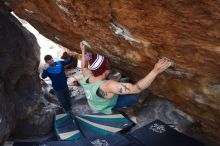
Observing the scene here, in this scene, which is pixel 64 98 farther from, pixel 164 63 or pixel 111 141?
pixel 164 63

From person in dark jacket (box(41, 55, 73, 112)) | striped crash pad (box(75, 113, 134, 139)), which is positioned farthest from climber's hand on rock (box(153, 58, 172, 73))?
person in dark jacket (box(41, 55, 73, 112))

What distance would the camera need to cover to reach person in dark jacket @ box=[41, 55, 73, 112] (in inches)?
276

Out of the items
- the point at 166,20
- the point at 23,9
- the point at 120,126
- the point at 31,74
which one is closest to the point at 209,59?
the point at 166,20

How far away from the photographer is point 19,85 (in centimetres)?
693

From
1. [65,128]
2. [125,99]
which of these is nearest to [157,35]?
[125,99]

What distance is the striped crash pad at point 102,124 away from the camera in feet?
22.0

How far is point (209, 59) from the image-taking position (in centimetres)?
353

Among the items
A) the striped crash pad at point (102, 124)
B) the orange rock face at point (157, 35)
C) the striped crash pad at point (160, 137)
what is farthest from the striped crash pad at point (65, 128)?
the orange rock face at point (157, 35)

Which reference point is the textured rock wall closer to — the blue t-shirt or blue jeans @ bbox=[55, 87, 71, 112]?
the blue t-shirt

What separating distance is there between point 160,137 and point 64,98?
3043 millimetres

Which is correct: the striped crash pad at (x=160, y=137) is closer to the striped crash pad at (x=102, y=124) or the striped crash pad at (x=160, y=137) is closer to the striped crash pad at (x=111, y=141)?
the striped crash pad at (x=111, y=141)

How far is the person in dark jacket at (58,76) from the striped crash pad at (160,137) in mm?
2465

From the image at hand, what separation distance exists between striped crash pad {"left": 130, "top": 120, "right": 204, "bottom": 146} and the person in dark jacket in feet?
8.09

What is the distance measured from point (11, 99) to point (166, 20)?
4.16 meters
